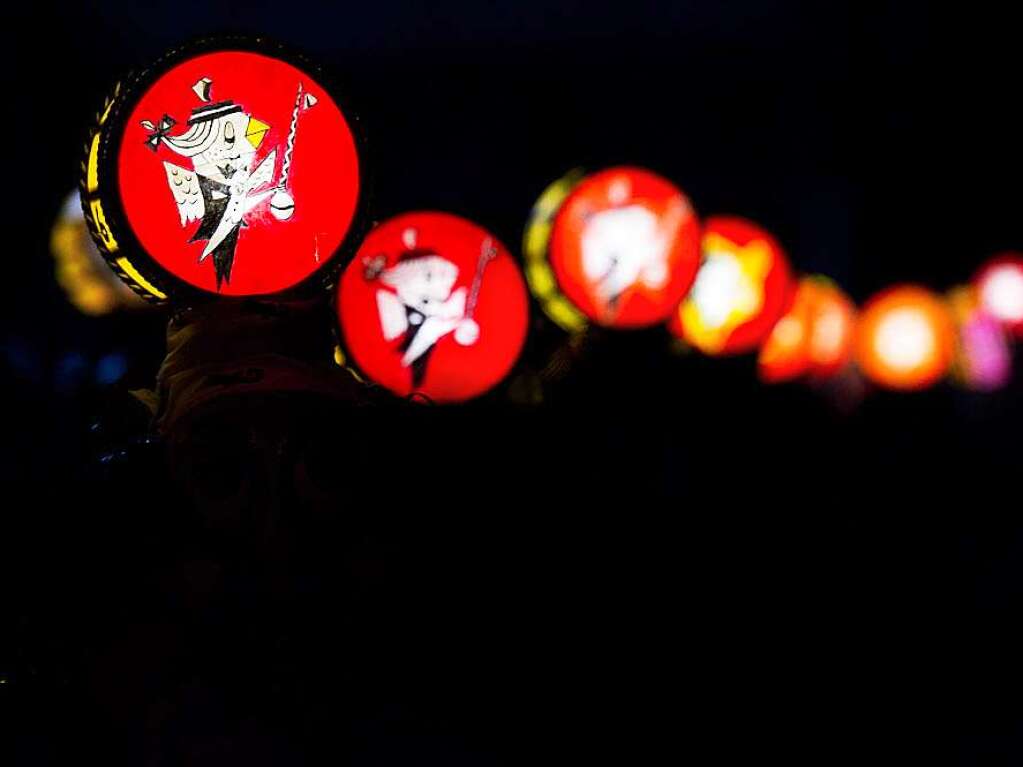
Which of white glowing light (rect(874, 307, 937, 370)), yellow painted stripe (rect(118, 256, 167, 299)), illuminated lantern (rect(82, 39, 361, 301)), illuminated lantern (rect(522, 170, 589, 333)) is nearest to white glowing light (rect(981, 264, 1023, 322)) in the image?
white glowing light (rect(874, 307, 937, 370))

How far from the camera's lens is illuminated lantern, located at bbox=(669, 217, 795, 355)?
659cm

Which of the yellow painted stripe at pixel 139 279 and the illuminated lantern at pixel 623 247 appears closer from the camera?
the yellow painted stripe at pixel 139 279

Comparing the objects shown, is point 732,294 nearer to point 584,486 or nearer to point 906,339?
point 584,486

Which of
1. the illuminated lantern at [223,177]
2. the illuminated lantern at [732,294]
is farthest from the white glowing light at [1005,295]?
the illuminated lantern at [223,177]

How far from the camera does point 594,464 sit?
28.7ft

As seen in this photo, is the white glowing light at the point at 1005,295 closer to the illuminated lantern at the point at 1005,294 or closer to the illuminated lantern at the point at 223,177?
the illuminated lantern at the point at 1005,294

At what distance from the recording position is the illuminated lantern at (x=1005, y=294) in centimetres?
932

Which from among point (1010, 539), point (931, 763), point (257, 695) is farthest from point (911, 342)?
point (257, 695)

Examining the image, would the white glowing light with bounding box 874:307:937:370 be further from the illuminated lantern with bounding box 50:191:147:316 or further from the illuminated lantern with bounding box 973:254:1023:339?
the illuminated lantern with bounding box 50:191:147:316

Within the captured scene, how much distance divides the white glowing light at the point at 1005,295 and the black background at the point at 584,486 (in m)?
2.19

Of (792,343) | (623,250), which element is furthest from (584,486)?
(623,250)

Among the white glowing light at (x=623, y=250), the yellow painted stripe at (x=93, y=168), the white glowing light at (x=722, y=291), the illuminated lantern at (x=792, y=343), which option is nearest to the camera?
the yellow painted stripe at (x=93, y=168)

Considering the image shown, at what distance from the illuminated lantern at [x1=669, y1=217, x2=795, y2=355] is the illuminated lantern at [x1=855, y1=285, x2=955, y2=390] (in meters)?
2.16

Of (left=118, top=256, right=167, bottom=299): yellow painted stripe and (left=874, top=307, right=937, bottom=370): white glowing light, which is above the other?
(left=874, top=307, right=937, bottom=370): white glowing light
